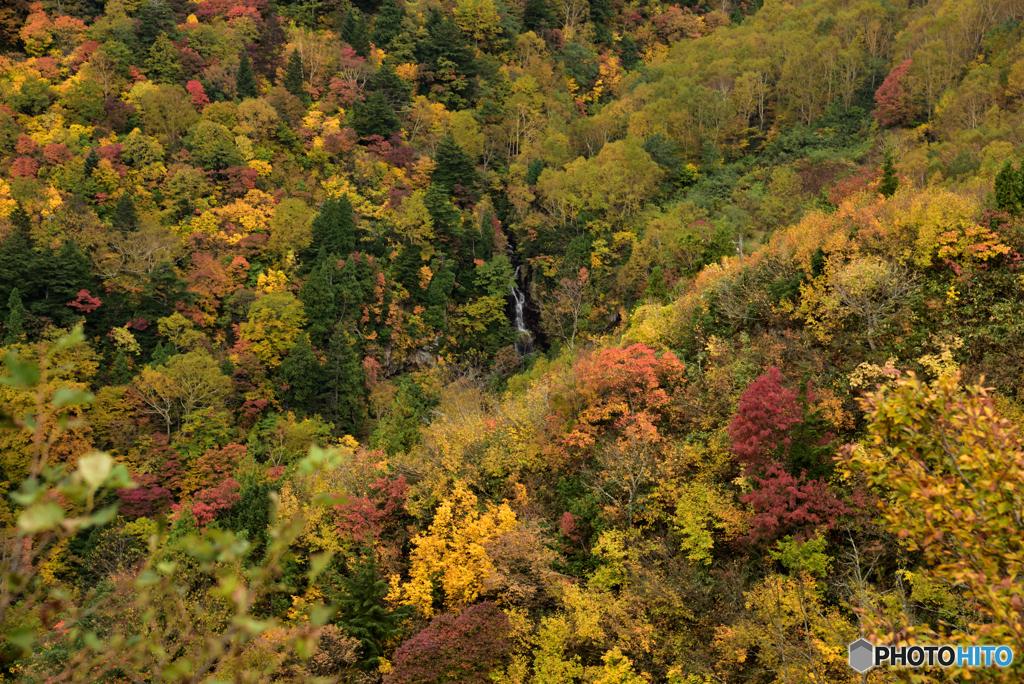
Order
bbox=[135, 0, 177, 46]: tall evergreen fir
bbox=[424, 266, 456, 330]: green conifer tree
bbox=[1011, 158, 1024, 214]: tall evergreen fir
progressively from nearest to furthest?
bbox=[1011, 158, 1024, 214]: tall evergreen fir < bbox=[424, 266, 456, 330]: green conifer tree < bbox=[135, 0, 177, 46]: tall evergreen fir

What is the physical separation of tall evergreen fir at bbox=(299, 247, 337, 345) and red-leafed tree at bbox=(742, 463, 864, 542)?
86.5ft

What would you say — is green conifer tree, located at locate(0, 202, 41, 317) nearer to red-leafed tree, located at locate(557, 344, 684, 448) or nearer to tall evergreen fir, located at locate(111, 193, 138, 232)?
tall evergreen fir, located at locate(111, 193, 138, 232)

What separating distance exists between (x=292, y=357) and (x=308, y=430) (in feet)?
14.3

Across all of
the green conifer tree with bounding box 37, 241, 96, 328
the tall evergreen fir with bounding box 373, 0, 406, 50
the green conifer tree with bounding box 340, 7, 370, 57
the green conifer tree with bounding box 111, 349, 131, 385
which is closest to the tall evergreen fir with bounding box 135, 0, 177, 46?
the green conifer tree with bounding box 340, 7, 370, 57

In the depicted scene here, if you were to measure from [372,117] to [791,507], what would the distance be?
41527mm

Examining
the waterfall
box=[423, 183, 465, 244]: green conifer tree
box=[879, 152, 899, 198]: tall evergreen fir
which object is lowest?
the waterfall

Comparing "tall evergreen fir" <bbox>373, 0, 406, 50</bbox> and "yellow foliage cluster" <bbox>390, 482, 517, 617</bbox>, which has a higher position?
"tall evergreen fir" <bbox>373, 0, 406, 50</bbox>

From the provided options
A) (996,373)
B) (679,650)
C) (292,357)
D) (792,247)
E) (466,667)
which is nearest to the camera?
(679,650)

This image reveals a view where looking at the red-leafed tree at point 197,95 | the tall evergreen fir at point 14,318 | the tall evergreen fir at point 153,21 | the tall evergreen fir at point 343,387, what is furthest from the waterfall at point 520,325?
the tall evergreen fir at point 153,21

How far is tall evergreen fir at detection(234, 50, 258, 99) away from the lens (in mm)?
47719

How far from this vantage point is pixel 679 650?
48.7ft

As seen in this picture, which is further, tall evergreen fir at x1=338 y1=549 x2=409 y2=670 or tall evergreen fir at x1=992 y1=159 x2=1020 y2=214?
tall evergreen fir at x1=992 y1=159 x2=1020 y2=214

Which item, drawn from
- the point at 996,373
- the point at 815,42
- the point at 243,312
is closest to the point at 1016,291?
the point at 996,373

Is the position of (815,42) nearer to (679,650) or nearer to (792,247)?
(792,247)
